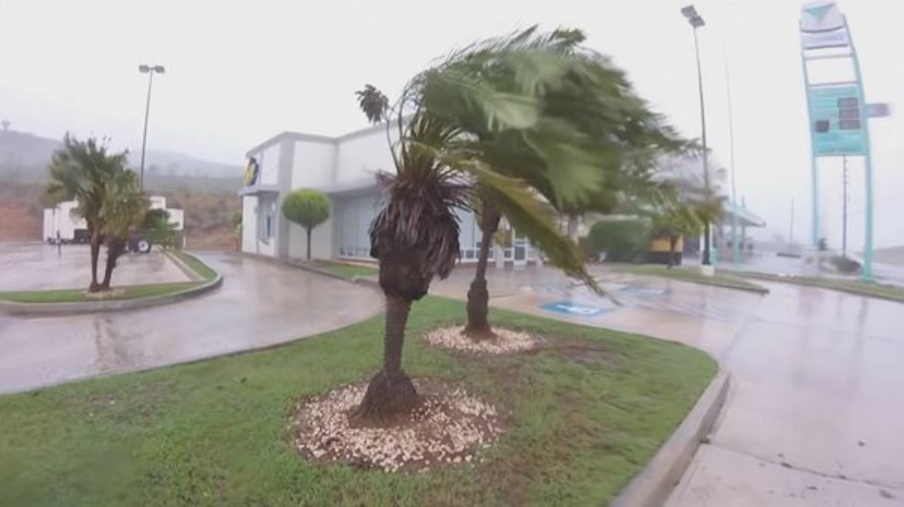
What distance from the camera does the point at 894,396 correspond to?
6.03 m

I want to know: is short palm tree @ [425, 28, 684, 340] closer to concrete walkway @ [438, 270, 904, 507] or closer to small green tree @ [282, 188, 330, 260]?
concrete walkway @ [438, 270, 904, 507]

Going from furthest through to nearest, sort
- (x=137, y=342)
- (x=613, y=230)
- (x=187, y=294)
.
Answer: (x=187, y=294)
(x=137, y=342)
(x=613, y=230)

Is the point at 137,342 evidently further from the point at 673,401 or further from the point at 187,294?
the point at 673,401

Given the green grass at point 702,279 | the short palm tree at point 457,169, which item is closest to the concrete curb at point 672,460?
the short palm tree at point 457,169

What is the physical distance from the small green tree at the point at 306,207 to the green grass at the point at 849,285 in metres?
20.4

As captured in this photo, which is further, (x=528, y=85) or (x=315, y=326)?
(x=315, y=326)

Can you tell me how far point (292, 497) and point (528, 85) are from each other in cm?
290

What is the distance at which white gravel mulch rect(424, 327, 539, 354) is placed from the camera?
6992 millimetres

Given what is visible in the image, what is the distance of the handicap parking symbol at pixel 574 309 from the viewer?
11219 mm

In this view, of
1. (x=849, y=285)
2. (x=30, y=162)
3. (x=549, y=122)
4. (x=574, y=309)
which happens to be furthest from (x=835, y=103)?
(x=30, y=162)

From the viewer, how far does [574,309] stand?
11719 mm

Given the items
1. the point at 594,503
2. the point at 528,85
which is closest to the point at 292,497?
the point at 594,503

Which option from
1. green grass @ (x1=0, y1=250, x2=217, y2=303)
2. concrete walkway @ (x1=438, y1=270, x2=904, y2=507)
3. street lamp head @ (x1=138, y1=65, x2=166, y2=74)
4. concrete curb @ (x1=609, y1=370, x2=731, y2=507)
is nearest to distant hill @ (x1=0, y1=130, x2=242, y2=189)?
street lamp head @ (x1=138, y1=65, x2=166, y2=74)

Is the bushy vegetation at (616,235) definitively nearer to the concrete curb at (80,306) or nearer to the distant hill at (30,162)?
the concrete curb at (80,306)
